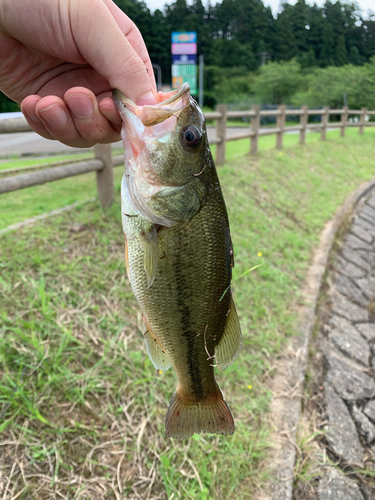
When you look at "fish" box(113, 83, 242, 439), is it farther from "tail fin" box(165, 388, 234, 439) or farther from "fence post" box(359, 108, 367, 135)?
"fence post" box(359, 108, 367, 135)

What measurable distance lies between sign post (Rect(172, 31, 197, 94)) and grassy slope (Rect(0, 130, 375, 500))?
54.3ft

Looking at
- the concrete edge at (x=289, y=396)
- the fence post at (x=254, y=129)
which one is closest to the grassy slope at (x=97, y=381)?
the concrete edge at (x=289, y=396)

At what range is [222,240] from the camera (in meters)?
1.15

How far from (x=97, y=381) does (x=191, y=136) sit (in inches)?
64.0

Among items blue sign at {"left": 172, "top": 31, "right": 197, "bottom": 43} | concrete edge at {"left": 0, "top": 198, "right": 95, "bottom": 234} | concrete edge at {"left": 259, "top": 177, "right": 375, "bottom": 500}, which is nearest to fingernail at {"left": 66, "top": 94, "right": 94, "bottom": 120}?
concrete edge at {"left": 0, "top": 198, "right": 95, "bottom": 234}

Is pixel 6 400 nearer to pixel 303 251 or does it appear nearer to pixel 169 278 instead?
pixel 169 278

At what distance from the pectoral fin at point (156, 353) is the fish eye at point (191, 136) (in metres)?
0.62

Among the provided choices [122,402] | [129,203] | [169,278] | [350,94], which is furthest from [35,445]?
[350,94]

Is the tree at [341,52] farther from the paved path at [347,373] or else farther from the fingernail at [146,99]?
the fingernail at [146,99]

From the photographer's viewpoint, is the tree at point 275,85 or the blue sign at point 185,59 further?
the tree at point 275,85

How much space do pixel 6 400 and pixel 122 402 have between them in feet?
2.04

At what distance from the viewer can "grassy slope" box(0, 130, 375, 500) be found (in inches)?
73.4

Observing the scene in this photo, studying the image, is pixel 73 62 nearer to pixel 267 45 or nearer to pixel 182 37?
pixel 182 37

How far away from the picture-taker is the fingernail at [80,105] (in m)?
1.18
